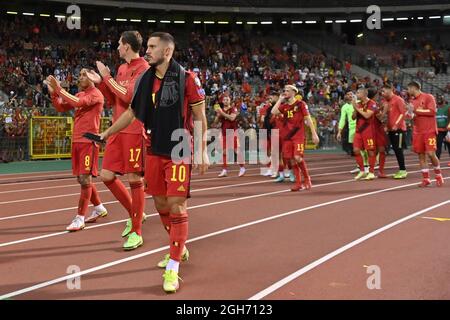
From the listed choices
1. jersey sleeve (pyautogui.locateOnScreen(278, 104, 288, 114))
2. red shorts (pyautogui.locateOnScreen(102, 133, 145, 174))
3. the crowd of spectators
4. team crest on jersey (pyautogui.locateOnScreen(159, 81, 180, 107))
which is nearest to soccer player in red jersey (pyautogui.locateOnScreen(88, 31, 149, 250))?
red shorts (pyautogui.locateOnScreen(102, 133, 145, 174))

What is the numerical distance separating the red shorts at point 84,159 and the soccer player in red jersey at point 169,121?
2467mm

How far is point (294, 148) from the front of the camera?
10633mm

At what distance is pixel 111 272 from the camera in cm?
473

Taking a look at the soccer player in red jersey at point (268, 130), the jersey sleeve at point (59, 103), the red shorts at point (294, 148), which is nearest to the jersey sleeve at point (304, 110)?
the red shorts at point (294, 148)

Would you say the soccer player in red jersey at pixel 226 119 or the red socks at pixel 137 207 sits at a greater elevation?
the soccer player in red jersey at pixel 226 119

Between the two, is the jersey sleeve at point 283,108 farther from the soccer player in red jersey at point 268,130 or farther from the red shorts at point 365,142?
the red shorts at point 365,142

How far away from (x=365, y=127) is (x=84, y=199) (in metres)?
7.86

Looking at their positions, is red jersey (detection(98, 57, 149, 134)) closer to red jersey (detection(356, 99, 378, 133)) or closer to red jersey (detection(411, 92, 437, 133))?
red jersey (detection(411, 92, 437, 133))

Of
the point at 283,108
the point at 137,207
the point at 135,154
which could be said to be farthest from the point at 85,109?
the point at 283,108

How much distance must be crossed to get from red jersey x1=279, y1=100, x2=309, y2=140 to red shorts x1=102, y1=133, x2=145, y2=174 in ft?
17.1

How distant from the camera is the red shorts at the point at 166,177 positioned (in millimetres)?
4449

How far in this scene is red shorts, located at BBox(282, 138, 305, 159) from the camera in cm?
1058

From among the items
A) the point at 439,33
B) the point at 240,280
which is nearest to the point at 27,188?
the point at 240,280

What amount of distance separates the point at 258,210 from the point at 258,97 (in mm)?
20512
